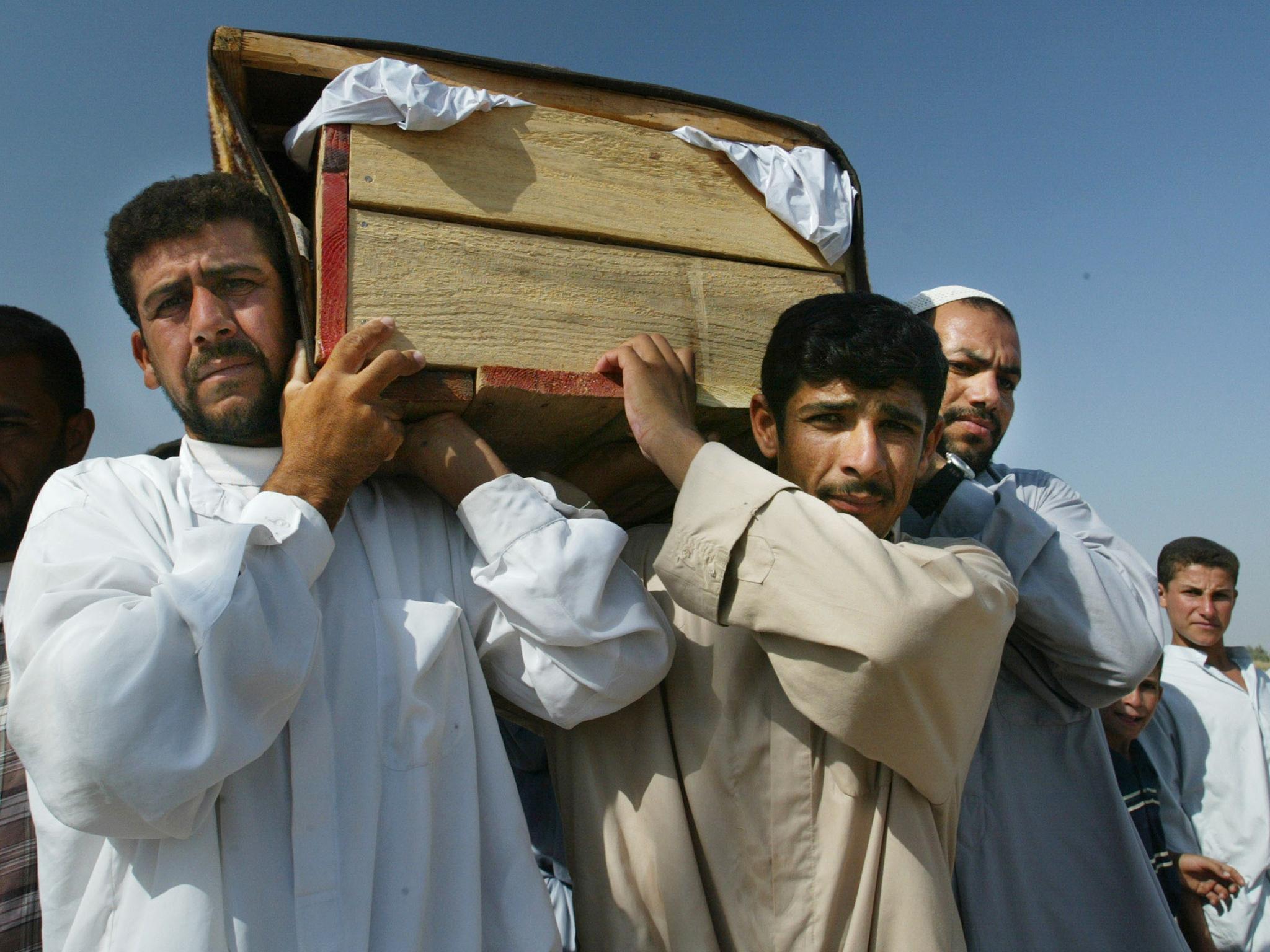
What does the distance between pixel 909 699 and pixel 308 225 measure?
1.63 metres

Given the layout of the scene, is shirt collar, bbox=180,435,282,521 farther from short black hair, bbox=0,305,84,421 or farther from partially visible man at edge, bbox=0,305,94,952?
short black hair, bbox=0,305,84,421

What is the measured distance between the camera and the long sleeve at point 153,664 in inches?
48.9

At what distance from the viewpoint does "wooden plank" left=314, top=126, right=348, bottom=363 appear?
163 centimetres

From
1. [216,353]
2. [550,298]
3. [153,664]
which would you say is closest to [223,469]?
[216,353]

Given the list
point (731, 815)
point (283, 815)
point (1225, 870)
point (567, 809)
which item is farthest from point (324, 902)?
point (1225, 870)

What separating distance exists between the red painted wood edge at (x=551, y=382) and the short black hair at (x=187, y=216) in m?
0.50

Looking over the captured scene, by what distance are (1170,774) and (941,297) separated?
11.0 ft

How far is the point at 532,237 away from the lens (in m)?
1.83

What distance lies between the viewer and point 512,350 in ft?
5.69

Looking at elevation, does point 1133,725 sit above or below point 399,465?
below

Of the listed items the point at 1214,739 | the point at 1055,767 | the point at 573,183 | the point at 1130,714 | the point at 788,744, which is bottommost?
the point at 1214,739

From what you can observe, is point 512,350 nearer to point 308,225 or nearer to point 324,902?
point 308,225

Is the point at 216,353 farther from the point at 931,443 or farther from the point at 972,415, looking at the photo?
the point at 972,415

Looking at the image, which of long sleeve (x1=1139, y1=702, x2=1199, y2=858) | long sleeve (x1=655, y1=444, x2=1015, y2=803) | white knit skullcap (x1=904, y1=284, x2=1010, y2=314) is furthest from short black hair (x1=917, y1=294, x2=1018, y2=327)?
long sleeve (x1=1139, y1=702, x2=1199, y2=858)
